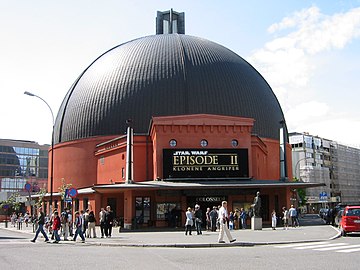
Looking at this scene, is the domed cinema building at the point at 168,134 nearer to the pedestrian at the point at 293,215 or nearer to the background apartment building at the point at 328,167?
the pedestrian at the point at 293,215

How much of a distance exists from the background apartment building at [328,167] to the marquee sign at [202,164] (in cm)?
7132

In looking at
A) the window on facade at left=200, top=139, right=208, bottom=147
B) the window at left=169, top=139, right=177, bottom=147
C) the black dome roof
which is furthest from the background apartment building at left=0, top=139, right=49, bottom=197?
the window on facade at left=200, top=139, right=208, bottom=147

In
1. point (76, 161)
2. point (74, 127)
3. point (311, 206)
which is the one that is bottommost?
point (311, 206)

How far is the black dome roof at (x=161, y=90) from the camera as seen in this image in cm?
4662

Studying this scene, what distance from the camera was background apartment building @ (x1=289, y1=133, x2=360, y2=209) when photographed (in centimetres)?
10669

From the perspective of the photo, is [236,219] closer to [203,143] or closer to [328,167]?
[203,143]

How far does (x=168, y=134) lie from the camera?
37312 mm

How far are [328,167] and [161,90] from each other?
81.2m

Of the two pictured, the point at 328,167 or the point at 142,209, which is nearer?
the point at 142,209

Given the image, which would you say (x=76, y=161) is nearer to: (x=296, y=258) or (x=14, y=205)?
(x=14, y=205)

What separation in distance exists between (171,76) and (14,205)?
1521 inches

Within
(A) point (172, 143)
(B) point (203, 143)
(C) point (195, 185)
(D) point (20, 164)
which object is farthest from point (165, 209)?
(D) point (20, 164)

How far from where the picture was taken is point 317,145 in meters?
115

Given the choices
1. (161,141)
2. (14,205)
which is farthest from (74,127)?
(14,205)
